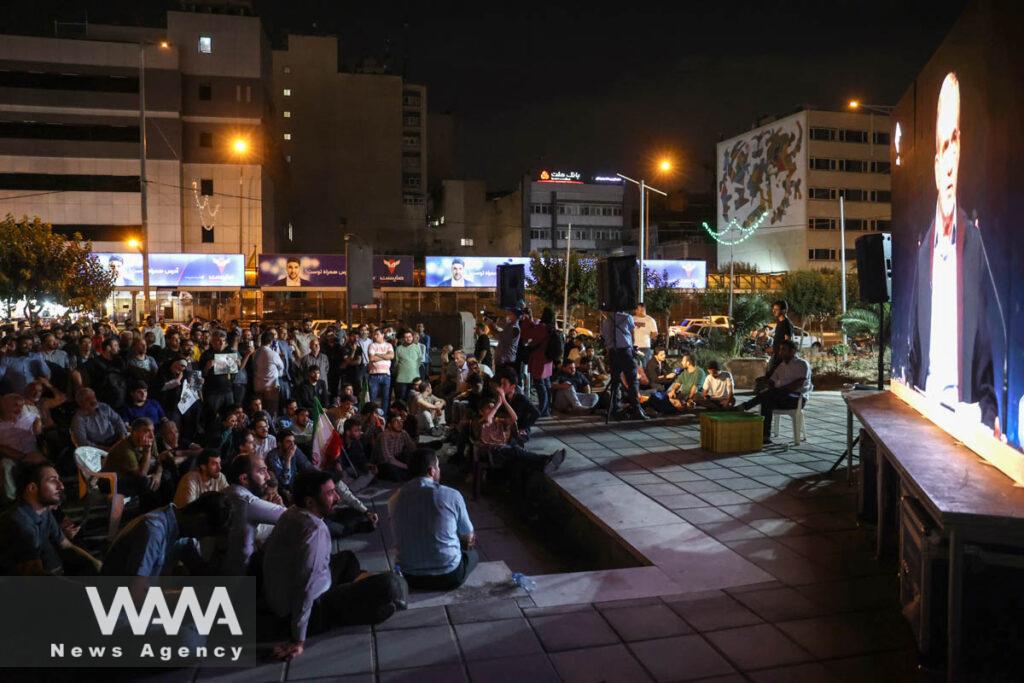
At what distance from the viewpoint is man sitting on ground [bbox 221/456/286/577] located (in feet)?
16.4

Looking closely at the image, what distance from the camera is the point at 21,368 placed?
9852 mm

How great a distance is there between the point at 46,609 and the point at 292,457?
3.46m

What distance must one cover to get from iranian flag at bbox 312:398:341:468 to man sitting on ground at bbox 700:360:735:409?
6.32 meters

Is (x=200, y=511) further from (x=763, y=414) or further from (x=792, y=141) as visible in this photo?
(x=792, y=141)

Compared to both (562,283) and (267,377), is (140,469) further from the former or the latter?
(562,283)

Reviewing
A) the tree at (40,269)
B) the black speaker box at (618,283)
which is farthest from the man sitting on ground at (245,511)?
the tree at (40,269)

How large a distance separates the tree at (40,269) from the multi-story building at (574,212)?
47.5 metres

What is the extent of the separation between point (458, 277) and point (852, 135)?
44137 mm

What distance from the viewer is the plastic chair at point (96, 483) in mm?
6973

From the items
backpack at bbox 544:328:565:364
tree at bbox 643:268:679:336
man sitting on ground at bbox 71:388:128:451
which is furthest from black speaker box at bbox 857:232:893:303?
tree at bbox 643:268:679:336

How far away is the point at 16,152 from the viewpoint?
4459 cm

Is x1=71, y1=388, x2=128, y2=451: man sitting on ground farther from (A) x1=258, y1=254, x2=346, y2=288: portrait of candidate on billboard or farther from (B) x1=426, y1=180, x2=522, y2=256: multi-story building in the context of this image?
(B) x1=426, y1=180, x2=522, y2=256: multi-story building

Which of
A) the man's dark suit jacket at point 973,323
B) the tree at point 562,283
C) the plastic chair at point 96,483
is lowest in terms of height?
the plastic chair at point 96,483

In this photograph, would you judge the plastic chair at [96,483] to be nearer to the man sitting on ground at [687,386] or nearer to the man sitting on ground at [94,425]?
the man sitting on ground at [94,425]
